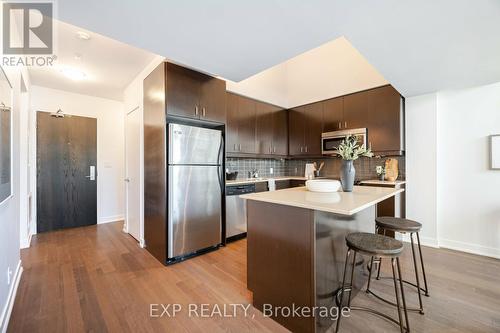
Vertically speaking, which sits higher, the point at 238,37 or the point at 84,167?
the point at 238,37

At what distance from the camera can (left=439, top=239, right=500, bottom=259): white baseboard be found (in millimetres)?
2763

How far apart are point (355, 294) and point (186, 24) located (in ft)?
8.98

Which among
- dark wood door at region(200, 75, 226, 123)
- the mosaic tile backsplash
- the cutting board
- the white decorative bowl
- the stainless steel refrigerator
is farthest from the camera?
the mosaic tile backsplash

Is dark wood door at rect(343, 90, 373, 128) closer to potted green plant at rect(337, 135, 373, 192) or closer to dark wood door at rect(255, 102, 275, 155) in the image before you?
dark wood door at rect(255, 102, 275, 155)

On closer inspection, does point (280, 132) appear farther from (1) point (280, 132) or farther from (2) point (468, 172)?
(2) point (468, 172)

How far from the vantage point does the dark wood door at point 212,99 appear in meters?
2.91

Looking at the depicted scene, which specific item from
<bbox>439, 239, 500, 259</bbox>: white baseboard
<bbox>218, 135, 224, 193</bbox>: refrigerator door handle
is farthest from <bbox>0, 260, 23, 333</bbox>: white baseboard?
<bbox>439, 239, 500, 259</bbox>: white baseboard

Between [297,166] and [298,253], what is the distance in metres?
3.76

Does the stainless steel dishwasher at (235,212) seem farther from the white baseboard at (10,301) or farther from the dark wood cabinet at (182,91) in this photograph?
the white baseboard at (10,301)

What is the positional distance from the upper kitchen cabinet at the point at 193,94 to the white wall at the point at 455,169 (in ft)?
9.85

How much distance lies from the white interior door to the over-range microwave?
130 inches

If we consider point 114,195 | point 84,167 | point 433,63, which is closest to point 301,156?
point 433,63

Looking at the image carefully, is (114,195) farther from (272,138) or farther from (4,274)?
(272,138)

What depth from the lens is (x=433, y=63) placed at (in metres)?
2.27
